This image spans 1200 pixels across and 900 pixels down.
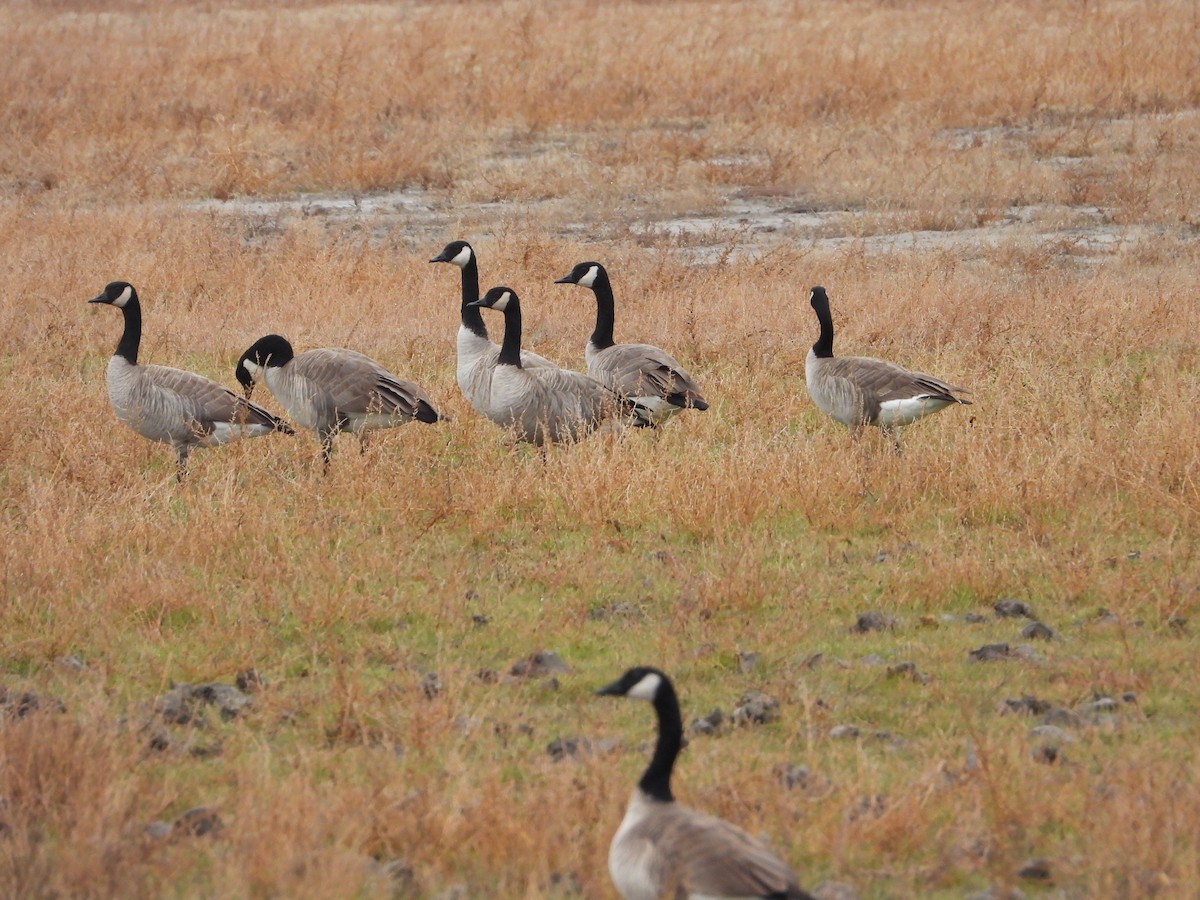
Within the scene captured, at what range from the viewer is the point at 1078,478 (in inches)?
339

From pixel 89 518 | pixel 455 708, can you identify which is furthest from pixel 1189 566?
pixel 89 518

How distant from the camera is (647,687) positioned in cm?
440

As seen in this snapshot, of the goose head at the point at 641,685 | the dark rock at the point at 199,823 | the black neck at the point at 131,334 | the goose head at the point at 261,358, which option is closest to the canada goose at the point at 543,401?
the goose head at the point at 261,358

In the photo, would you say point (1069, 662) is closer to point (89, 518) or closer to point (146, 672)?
point (146, 672)

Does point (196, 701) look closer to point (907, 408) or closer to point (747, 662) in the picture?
point (747, 662)

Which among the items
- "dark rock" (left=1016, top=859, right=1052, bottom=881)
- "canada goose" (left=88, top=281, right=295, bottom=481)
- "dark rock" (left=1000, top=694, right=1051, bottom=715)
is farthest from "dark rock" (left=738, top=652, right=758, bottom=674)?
"canada goose" (left=88, top=281, right=295, bottom=481)

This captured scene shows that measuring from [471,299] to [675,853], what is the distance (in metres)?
7.90

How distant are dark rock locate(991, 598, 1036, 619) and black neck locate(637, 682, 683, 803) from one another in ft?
9.62

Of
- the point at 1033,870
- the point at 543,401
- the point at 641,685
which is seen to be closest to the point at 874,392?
the point at 543,401

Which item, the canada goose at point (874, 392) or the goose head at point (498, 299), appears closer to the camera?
the canada goose at point (874, 392)

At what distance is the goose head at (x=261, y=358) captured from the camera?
388 inches

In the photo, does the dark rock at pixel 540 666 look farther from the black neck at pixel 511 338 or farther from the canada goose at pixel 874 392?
the black neck at pixel 511 338

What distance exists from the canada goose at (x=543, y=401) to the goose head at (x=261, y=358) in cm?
134

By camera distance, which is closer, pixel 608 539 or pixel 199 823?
pixel 199 823
